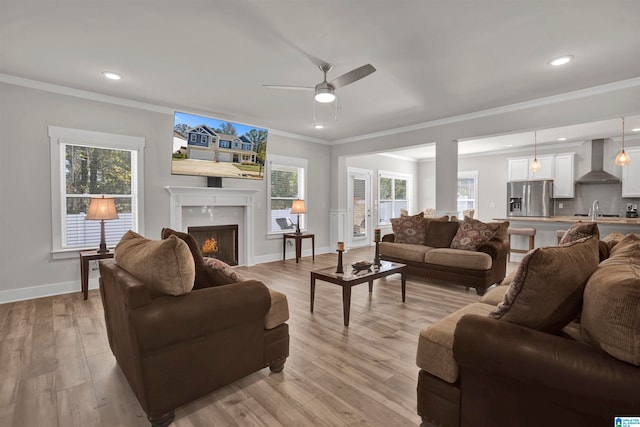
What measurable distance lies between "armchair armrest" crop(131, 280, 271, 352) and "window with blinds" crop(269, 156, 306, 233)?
4.45 m

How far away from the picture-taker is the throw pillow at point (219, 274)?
7.07ft

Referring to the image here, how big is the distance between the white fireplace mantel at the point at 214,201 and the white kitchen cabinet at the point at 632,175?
8.05 meters

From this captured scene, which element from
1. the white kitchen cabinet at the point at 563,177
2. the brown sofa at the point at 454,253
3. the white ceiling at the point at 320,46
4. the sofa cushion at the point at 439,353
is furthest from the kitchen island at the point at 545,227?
the sofa cushion at the point at 439,353

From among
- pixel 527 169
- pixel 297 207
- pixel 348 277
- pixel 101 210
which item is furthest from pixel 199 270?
pixel 527 169

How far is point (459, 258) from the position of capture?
429 centimetres

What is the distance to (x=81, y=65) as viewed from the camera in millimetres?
3408

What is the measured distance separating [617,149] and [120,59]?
9672mm

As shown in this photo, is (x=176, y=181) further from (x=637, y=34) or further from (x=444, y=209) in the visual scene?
(x=637, y=34)

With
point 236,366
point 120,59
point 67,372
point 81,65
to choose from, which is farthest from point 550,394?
point 81,65

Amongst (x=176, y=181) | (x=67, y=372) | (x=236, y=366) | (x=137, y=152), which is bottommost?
(x=67, y=372)

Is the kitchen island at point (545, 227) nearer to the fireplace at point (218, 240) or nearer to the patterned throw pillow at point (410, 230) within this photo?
the patterned throw pillow at point (410, 230)

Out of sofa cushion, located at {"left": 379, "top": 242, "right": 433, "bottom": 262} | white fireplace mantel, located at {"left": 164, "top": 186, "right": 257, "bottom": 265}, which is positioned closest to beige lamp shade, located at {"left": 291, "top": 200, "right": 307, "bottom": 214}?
white fireplace mantel, located at {"left": 164, "top": 186, "right": 257, "bottom": 265}

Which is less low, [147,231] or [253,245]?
[147,231]

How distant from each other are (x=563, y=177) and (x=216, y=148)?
8.07 meters
